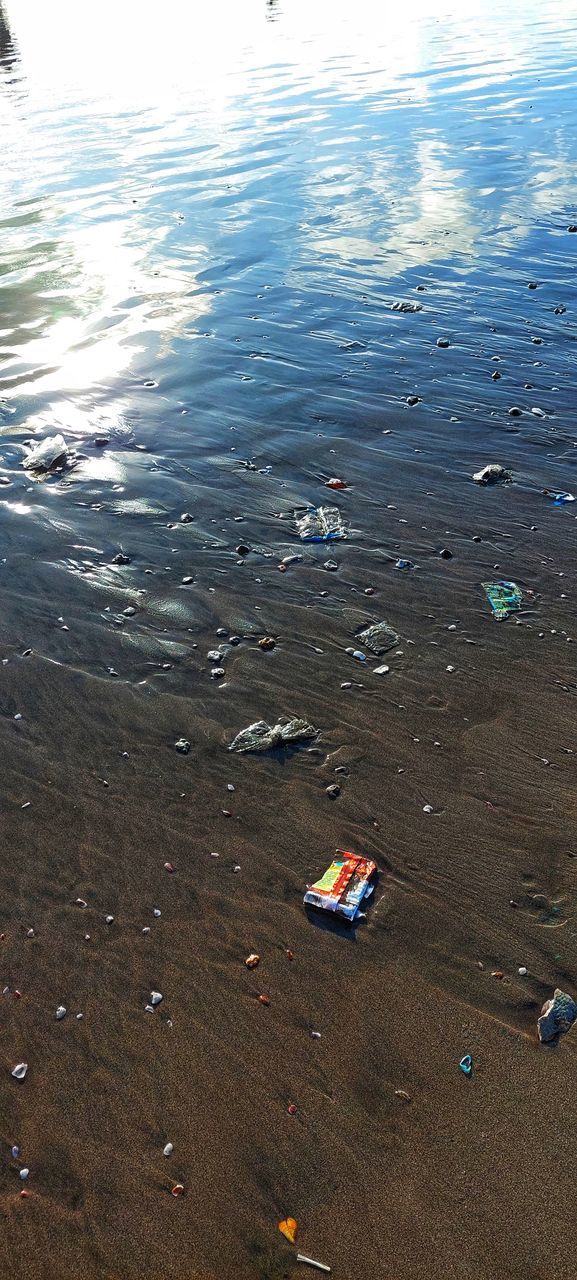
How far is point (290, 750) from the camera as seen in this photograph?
5820 millimetres

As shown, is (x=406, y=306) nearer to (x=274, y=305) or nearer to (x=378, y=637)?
(x=274, y=305)

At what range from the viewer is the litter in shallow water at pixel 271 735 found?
5848 millimetres

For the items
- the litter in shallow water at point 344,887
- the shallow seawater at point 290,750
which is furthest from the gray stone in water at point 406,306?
the litter in shallow water at point 344,887

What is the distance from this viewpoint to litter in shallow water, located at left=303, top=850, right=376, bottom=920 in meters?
4.78

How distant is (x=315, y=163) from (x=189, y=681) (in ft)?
55.1

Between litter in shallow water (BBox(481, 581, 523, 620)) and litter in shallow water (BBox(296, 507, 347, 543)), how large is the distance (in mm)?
1487

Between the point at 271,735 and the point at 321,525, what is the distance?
2.71 meters

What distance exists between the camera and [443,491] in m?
8.34

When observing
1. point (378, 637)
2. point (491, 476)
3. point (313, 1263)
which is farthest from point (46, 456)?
point (313, 1263)

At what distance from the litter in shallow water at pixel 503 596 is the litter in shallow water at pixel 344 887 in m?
2.65

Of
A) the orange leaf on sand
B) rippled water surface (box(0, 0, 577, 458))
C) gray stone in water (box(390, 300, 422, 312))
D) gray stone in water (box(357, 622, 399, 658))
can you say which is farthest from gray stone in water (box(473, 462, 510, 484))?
the orange leaf on sand

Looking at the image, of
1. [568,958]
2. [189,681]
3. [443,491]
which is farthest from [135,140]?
[568,958]

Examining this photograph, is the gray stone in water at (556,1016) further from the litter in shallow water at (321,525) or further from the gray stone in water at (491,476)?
the gray stone in water at (491,476)

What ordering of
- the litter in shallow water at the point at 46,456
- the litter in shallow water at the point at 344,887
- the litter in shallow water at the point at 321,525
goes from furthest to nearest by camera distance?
the litter in shallow water at the point at 46,456 < the litter in shallow water at the point at 321,525 < the litter in shallow water at the point at 344,887
